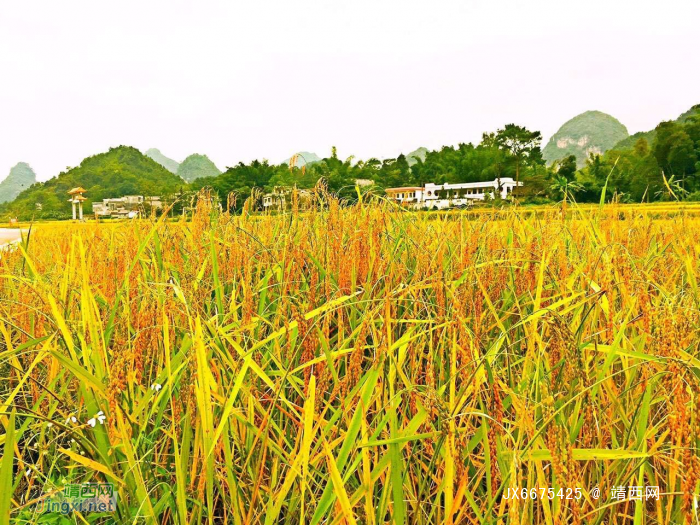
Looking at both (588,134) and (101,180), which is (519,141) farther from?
(588,134)

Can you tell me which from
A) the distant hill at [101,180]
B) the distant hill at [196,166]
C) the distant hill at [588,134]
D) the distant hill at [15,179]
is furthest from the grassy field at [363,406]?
the distant hill at [588,134]

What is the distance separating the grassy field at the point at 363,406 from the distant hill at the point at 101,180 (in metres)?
37.2

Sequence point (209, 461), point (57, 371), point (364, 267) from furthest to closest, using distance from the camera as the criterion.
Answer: point (364, 267) < point (57, 371) < point (209, 461)

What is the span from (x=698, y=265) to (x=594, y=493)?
1.63 metres

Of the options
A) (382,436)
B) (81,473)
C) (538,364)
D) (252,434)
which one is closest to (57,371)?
(81,473)

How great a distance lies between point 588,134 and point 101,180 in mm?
133247

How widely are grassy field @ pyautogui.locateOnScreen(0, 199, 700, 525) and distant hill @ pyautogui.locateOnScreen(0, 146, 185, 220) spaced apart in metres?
37.2

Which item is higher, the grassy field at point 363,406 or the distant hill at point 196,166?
the distant hill at point 196,166

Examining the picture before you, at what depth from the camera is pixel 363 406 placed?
2.54 ft

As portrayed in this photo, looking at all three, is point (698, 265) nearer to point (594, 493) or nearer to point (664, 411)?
point (664, 411)

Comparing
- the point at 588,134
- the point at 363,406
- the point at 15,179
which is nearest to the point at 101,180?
the point at 363,406

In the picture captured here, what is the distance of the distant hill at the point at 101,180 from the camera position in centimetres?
3897

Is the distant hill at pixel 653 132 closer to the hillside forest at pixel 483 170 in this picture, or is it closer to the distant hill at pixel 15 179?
the hillside forest at pixel 483 170

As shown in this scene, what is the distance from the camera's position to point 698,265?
1989 mm
